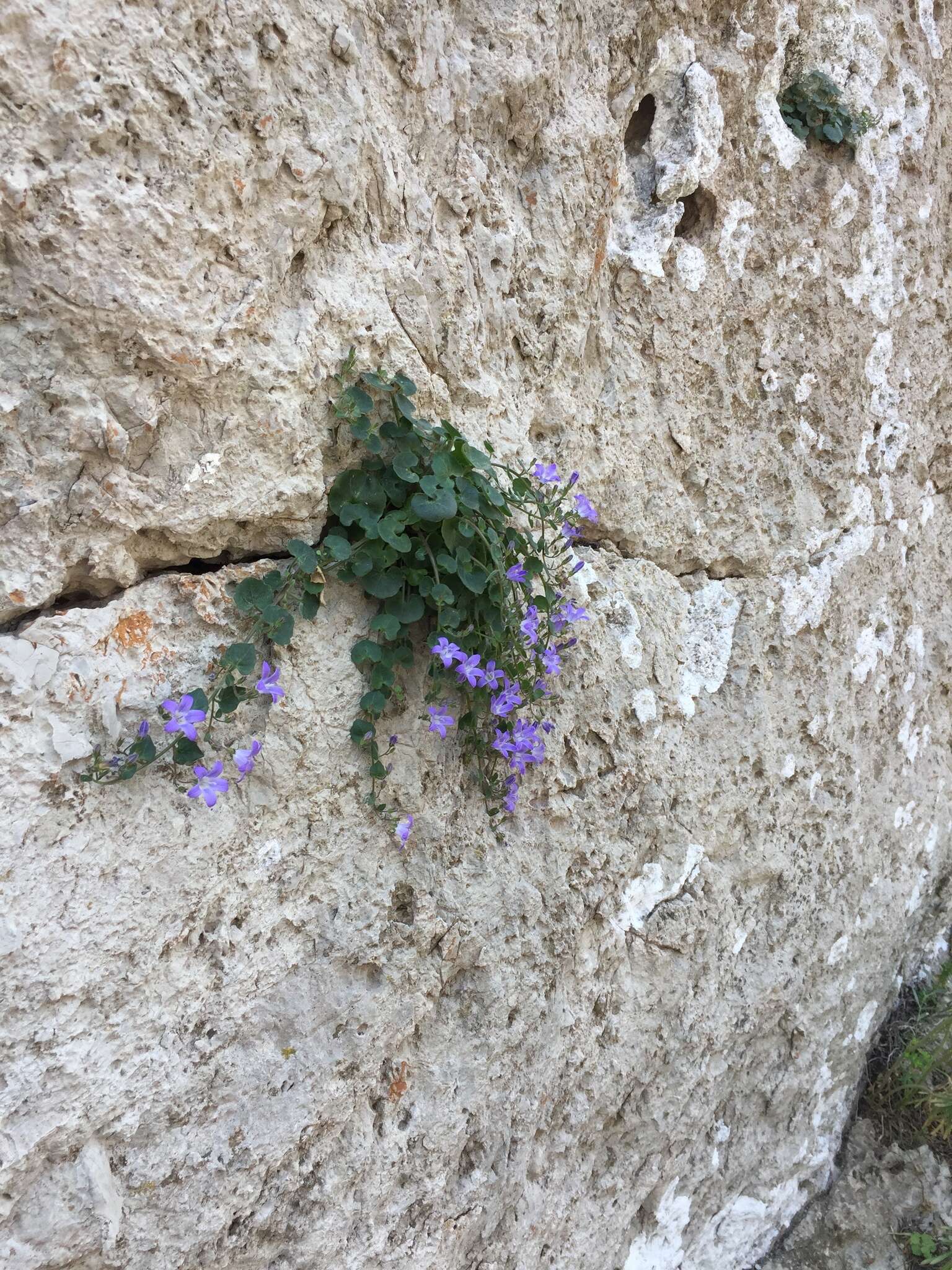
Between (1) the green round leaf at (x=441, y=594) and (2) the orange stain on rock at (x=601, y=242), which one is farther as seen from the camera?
(2) the orange stain on rock at (x=601, y=242)

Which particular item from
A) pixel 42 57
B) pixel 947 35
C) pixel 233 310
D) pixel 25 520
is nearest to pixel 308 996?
pixel 25 520

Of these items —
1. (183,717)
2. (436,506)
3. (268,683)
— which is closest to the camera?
(183,717)

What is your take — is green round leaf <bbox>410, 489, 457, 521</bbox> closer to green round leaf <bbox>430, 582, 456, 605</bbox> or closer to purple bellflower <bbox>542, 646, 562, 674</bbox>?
green round leaf <bbox>430, 582, 456, 605</bbox>

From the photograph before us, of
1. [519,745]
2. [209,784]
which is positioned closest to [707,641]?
[519,745]

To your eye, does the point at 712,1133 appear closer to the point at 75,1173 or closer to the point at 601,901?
the point at 601,901

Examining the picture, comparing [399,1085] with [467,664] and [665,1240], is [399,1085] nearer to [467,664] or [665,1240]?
[467,664]

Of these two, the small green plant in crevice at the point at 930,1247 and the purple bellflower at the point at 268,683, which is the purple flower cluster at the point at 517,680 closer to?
the purple bellflower at the point at 268,683

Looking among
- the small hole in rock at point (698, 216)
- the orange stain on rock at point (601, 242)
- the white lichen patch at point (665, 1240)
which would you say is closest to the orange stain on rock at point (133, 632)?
the orange stain on rock at point (601, 242)
